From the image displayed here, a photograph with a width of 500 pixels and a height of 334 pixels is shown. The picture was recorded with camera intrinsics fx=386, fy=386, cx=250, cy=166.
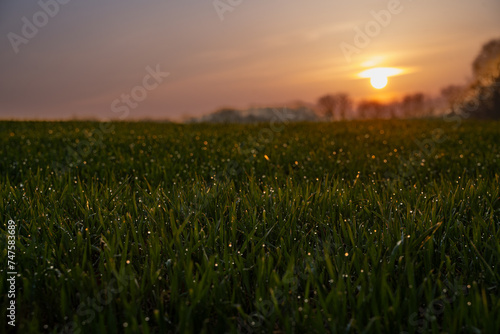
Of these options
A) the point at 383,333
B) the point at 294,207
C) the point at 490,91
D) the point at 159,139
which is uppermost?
the point at 490,91

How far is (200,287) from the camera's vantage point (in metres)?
2.12

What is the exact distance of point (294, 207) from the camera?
336cm

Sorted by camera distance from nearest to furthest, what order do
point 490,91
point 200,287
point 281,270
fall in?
1. point 200,287
2. point 281,270
3. point 490,91

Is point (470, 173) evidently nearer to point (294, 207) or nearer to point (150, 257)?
point (294, 207)

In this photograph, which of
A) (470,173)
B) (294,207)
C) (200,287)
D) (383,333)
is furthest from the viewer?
(470,173)

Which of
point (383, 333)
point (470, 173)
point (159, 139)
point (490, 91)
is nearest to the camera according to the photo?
point (383, 333)

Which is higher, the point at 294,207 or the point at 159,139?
the point at 159,139

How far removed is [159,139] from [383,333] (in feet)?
24.8

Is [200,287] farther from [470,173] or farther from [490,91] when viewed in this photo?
[490,91]

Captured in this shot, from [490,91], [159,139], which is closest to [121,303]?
[159,139]

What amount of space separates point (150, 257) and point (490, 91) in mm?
31116

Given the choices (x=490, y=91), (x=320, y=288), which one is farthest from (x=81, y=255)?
(x=490, y=91)

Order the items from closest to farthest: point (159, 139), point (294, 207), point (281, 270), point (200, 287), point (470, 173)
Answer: point (200, 287) → point (281, 270) → point (294, 207) → point (470, 173) → point (159, 139)

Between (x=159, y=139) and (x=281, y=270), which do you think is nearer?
(x=281, y=270)
